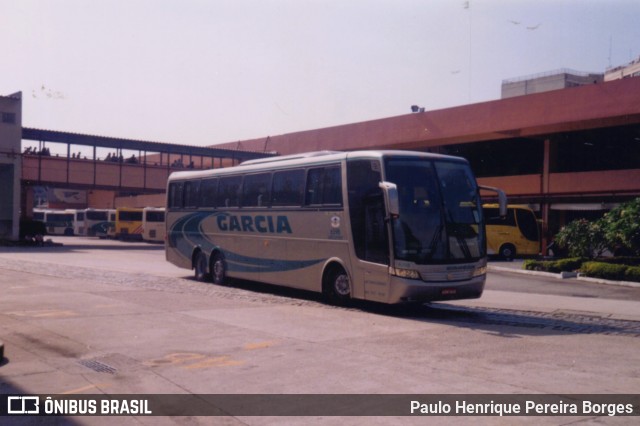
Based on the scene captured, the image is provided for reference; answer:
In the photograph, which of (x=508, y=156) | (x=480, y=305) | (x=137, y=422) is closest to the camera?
(x=137, y=422)

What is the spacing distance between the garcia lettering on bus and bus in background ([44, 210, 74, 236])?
6226cm

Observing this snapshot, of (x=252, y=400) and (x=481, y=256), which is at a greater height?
(x=481, y=256)

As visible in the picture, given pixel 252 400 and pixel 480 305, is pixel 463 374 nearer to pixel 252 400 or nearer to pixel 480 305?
pixel 252 400

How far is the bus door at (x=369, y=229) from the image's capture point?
14.0m

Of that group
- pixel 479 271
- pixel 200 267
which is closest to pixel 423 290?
pixel 479 271

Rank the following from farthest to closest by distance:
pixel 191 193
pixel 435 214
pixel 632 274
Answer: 1. pixel 191 193
2. pixel 632 274
3. pixel 435 214

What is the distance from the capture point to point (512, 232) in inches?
1373

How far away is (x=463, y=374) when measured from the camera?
8.40m

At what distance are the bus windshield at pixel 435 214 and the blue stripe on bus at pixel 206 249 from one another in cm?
306

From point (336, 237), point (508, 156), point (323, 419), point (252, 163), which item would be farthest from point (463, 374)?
point (508, 156)

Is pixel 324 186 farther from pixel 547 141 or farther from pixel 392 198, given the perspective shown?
pixel 547 141

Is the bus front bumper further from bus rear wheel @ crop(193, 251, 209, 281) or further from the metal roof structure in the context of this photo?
the metal roof structure

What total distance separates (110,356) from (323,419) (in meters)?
4.18

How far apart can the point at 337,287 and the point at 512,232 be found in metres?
21.5
